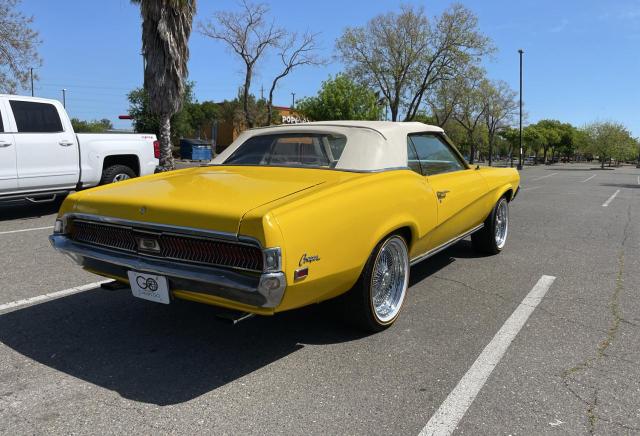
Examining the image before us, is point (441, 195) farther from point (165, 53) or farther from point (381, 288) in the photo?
point (165, 53)

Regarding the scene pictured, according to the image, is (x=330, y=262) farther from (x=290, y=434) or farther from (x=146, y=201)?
(x=146, y=201)

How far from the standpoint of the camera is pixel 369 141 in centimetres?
387

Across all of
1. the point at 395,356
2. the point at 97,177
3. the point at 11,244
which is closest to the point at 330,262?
the point at 395,356

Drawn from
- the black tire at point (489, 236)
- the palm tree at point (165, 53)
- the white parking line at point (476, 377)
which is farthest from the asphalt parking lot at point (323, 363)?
the palm tree at point (165, 53)

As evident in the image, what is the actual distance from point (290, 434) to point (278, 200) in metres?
1.21

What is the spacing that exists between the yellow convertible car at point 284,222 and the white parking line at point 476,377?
73 cm

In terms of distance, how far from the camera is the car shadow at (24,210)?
27.9 feet

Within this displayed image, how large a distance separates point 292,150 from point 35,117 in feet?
19.2

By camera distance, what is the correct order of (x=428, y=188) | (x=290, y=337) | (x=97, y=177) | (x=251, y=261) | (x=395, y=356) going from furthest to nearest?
1. (x=97, y=177)
2. (x=428, y=188)
3. (x=290, y=337)
4. (x=395, y=356)
5. (x=251, y=261)

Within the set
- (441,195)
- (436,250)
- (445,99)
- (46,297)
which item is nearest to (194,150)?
(445,99)

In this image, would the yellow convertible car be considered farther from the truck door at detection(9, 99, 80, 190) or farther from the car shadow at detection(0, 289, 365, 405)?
the truck door at detection(9, 99, 80, 190)

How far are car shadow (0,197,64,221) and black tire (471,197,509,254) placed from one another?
23.4ft

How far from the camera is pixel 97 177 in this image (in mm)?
8945

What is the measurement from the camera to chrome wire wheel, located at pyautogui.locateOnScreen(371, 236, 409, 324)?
354 centimetres
